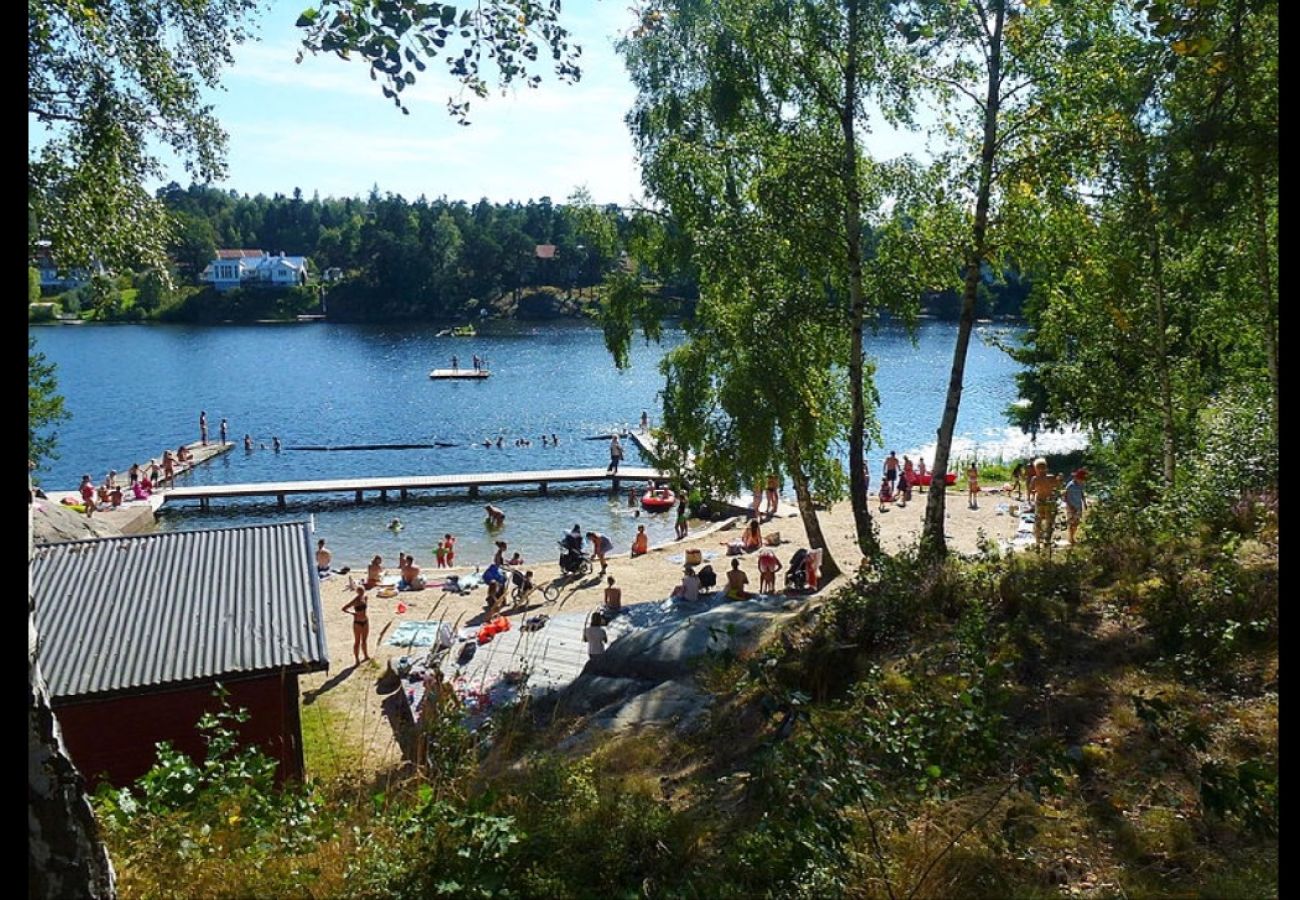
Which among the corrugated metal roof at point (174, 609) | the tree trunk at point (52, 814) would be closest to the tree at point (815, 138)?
the corrugated metal roof at point (174, 609)

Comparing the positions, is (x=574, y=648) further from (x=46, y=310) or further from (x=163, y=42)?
(x=46, y=310)

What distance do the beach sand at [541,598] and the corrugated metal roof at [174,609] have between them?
1.69 m

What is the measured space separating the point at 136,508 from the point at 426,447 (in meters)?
15.6

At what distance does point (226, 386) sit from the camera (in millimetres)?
68500

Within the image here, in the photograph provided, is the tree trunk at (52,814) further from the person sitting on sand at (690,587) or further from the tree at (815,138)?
the person sitting on sand at (690,587)

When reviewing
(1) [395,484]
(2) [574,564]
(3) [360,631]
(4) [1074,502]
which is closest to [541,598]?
(2) [574,564]

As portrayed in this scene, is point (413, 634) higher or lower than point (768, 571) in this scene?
lower

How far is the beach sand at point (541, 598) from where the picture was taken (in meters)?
14.0

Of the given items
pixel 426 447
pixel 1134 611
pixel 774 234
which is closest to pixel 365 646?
pixel 774 234

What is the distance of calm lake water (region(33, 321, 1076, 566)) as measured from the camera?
33438mm

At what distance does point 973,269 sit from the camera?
1277 centimetres

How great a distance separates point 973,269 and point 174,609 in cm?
1073

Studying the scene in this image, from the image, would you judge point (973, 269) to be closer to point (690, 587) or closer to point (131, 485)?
point (690, 587)

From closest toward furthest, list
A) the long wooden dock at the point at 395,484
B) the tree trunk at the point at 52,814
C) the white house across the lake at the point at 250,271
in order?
the tree trunk at the point at 52,814 < the long wooden dock at the point at 395,484 < the white house across the lake at the point at 250,271
